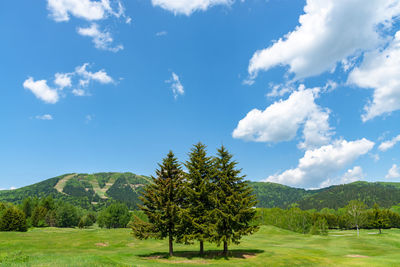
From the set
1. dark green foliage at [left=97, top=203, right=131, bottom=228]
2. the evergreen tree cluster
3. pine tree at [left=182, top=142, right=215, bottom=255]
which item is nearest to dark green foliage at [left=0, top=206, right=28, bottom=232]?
dark green foliage at [left=97, top=203, right=131, bottom=228]

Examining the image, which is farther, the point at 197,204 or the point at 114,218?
the point at 114,218

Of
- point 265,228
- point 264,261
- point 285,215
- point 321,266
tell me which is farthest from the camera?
point 285,215

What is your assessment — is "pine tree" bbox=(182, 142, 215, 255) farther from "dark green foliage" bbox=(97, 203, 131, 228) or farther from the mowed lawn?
"dark green foliage" bbox=(97, 203, 131, 228)

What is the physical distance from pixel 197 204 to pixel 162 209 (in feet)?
15.6

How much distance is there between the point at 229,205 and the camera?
3056 cm

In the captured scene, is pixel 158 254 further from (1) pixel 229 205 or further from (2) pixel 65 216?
(2) pixel 65 216

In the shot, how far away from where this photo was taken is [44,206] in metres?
123

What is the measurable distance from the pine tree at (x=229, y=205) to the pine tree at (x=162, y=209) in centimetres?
491

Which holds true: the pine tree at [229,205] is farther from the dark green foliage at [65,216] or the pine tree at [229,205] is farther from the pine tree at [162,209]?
the dark green foliage at [65,216]

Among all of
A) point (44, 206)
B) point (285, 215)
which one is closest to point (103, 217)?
point (44, 206)

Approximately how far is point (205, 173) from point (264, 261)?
13.1 metres

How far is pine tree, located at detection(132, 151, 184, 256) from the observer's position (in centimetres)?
3023

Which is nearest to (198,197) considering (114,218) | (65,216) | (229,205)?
(229,205)

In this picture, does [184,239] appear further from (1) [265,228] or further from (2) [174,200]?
(1) [265,228]
